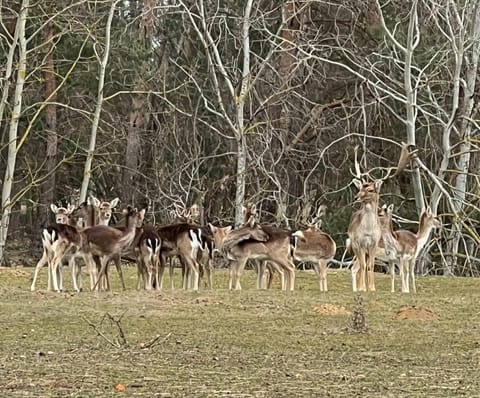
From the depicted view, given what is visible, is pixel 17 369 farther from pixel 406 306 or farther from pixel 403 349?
pixel 406 306

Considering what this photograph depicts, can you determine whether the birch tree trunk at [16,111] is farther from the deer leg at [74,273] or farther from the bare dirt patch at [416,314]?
the bare dirt patch at [416,314]

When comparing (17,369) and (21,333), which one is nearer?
(17,369)

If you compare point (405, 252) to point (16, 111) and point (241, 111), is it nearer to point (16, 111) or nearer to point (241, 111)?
point (241, 111)

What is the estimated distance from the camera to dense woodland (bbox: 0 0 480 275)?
29156mm

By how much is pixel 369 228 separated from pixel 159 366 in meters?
8.39

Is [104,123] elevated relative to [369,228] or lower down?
elevated

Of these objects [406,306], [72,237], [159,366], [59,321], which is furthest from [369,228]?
[159,366]

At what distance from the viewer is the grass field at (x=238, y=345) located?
9.55 m

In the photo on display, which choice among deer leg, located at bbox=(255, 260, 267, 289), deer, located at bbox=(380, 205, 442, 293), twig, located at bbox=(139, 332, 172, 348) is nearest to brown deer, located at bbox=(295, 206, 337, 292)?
deer leg, located at bbox=(255, 260, 267, 289)

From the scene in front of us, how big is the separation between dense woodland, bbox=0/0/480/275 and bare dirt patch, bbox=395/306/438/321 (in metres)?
11.7

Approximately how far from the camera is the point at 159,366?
10.7 m

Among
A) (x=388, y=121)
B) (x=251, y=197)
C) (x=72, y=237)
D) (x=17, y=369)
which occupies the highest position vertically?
(x=388, y=121)

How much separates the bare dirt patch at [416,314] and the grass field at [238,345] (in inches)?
1.0

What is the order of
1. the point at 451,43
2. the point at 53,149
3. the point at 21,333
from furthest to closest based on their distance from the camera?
1. the point at 53,149
2. the point at 451,43
3. the point at 21,333
